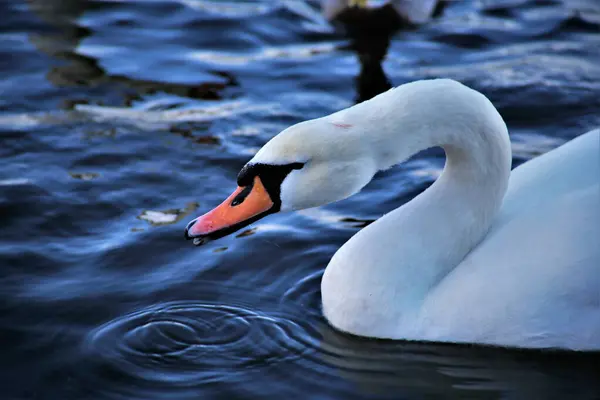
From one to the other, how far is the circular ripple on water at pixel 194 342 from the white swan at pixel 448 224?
334mm

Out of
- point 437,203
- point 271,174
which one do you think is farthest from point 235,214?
point 437,203

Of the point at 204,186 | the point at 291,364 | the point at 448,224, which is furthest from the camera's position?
the point at 204,186

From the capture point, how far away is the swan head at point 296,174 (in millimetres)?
4680

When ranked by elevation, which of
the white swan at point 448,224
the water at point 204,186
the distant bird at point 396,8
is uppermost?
the white swan at point 448,224

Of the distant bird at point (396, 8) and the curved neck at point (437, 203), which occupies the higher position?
the curved neck at point (437, 203)

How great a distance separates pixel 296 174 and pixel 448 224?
0.92m

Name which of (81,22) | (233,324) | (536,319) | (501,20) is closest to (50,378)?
(233,324)

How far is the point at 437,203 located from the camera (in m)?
5.27

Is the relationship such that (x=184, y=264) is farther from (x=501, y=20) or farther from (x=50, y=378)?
(x=501, y=20)

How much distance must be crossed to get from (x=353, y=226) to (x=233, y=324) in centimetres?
157

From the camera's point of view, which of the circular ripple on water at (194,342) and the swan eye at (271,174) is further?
the circular ripple on water at (194,342)

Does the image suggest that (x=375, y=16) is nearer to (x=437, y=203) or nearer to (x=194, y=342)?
(x=437, y=203)

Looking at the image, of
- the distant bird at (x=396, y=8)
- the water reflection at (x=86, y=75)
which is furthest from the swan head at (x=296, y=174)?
the distant bird at (x=396, y=8)

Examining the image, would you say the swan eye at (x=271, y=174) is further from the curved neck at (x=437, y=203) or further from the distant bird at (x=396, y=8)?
the distant bird at (x=396, y=8)
